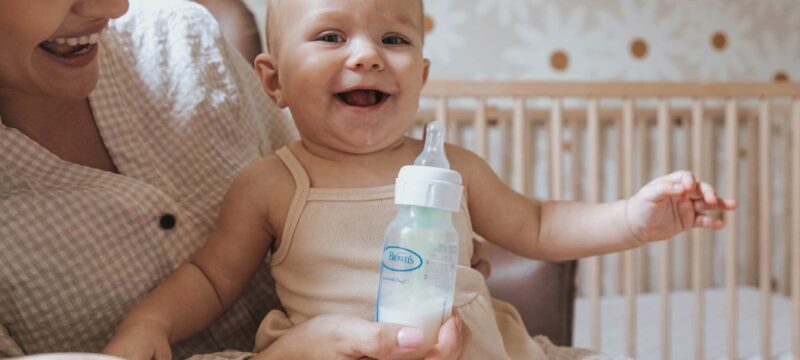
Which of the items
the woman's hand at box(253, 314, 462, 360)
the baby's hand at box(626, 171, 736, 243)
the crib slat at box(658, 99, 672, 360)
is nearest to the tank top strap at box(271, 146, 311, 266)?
the woman's hand at box(253, 314, 462, 360)

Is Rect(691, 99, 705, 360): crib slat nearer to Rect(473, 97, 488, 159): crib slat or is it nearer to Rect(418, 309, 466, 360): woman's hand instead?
Rect(473, 97, 488, 159): crib slat

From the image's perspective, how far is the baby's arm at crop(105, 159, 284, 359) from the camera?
79cm

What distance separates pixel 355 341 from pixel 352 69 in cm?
27

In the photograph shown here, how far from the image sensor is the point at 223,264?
829 millimetres

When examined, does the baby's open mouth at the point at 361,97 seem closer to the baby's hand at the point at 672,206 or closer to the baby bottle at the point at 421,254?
the baby bottle at the point at 421,254

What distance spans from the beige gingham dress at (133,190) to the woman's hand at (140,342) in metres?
0.10

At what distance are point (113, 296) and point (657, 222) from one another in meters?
0.58

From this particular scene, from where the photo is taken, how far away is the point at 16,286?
75 centimetres

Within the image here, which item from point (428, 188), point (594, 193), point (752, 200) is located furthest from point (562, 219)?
→ point (752, 200)

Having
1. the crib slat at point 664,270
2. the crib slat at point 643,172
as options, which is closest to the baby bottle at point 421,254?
the crib slat at point 664,270

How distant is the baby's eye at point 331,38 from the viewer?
0.79 m

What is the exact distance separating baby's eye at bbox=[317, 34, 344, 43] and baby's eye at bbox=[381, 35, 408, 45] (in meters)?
0.05

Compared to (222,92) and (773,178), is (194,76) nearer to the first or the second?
(222,92)

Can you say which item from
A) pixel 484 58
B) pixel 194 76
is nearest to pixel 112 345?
pixel 194 76
